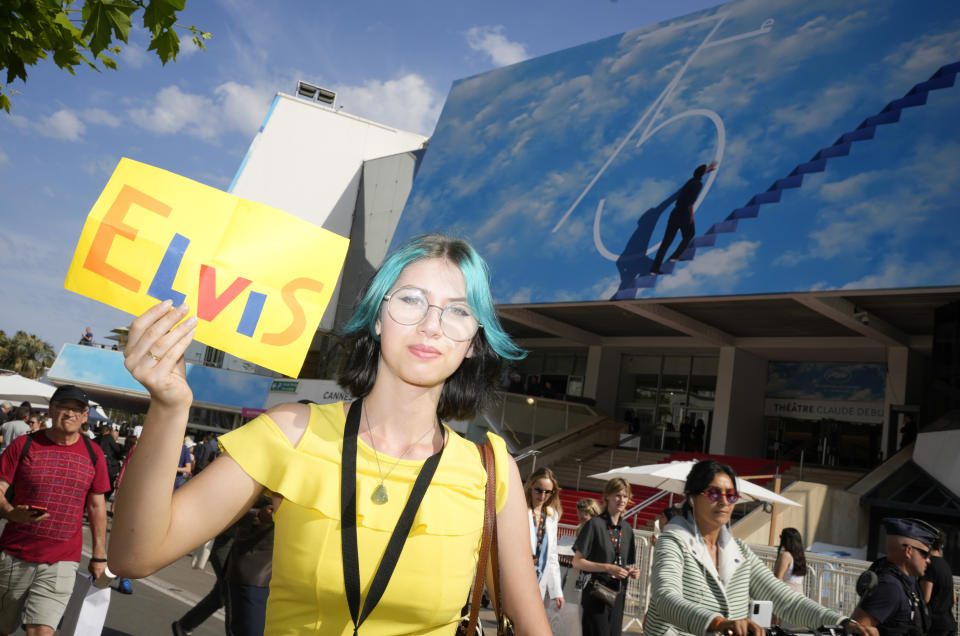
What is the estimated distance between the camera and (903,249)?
658 inches

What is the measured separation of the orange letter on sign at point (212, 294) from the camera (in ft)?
8.09

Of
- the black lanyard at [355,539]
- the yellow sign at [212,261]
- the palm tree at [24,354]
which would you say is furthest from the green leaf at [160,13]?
the palm tree at [24,354]

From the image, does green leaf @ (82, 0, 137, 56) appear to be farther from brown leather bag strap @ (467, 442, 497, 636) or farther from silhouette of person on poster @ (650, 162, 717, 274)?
silhouette of person on poster @ (650, 162, 717, 274)

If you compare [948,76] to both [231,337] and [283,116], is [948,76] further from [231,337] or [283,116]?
[283,116]

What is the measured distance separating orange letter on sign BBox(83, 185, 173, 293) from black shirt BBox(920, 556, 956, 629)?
6.05 meters

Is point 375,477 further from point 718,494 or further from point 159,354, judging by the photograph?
point 718,494

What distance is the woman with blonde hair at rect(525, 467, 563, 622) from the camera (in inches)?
269

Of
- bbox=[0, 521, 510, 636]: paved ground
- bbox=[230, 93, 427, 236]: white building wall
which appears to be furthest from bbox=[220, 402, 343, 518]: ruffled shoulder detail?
bbox=[230, 93, 427, 236]: white building wall

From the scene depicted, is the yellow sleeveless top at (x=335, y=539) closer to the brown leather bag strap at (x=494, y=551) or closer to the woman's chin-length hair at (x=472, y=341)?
the brown leather bag strap at (x=494, y=551)

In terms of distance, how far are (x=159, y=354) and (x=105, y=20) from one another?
2690 millimetres

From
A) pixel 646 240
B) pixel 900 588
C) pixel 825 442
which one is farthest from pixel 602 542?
pixel 825 442

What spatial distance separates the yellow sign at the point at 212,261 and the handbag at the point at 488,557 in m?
0.98

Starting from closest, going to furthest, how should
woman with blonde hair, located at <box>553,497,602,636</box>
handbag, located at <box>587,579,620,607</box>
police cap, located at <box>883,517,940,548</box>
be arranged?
police cap, located at <box>883,517,940,548</box> < handbag, located at <box>587,579,620,607</box> < woman with blonde hair, located at <box>553,497,602,636</box>

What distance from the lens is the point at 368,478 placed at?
1.73m
